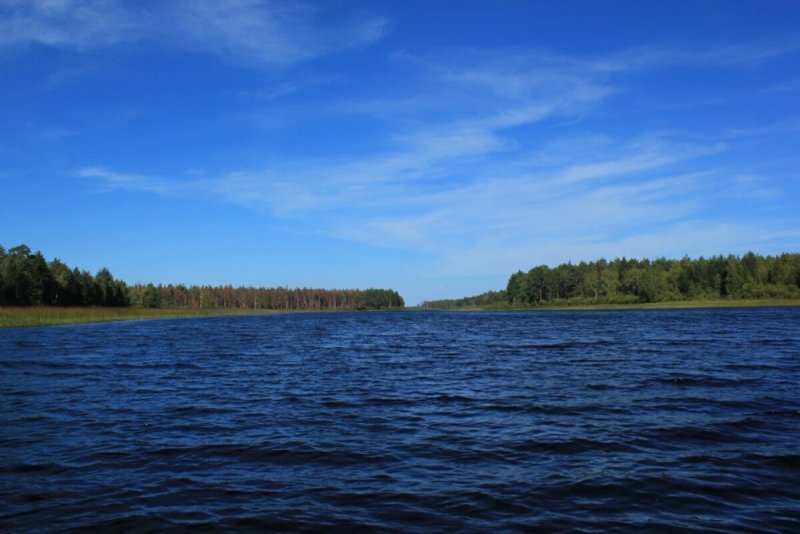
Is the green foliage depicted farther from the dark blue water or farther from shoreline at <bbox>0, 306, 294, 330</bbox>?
the dark blue water

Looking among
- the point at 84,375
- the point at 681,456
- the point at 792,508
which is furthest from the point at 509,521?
the point at 84,375

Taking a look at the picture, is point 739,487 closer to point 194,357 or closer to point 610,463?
point 610,463

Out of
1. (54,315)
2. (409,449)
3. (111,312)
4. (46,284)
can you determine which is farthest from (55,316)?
(409,449)

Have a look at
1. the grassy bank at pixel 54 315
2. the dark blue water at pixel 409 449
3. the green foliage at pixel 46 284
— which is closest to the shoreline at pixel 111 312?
the grassy bank at pixel 54 315

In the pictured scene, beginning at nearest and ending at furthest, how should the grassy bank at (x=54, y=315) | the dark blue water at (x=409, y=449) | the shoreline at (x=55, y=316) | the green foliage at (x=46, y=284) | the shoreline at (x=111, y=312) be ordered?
the dark blue water at (x=409, y=449) → the shoreline at (x=55, y=316) → the grassy bank at (x=54, y=315) → the shoreline at (x=111, y=312) → the green foliage at (x=46, y=284)

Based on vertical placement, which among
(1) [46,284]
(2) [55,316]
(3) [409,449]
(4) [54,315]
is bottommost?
(3) [409,449]

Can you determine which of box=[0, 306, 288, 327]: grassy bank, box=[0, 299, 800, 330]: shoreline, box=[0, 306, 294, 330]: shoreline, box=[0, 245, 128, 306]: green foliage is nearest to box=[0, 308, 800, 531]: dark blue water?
box=[0, 306, 294, 330]: shoreline

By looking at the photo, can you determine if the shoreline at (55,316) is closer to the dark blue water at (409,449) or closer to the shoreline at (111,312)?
the shoreline at (111,312)

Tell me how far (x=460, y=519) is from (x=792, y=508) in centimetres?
618

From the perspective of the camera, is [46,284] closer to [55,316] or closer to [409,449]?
[55,316]

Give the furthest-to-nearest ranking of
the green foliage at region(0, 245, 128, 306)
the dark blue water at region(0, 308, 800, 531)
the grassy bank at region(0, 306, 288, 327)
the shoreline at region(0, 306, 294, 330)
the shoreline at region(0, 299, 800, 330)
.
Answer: the green foliage at region(0, 245, 128, 306), the shoreline at region(0, 299, 800, 330), the grassy bank at region(0, 306, 288, 327), the shoreline at region(0, 306, 294, 330), the dark blue water at region(0, 308, 800, 531)

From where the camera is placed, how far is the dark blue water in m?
9.89

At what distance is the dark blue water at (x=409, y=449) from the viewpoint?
9.89 metres

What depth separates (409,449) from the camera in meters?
14.2
